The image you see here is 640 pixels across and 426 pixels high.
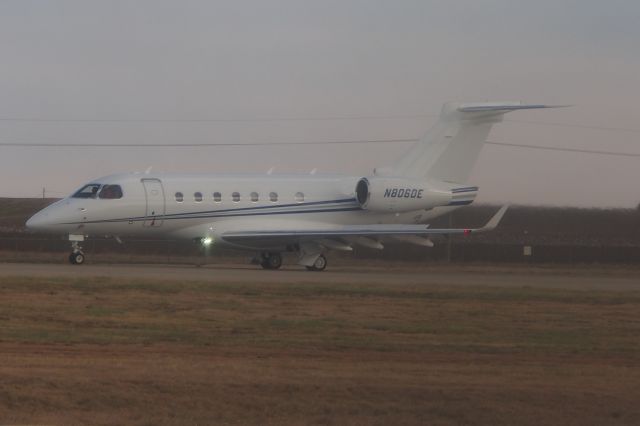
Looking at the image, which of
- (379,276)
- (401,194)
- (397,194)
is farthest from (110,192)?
(401,194)

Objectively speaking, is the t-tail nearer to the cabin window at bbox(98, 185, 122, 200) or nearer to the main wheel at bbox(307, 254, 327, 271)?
the main wheel at bbox(307, 254, 327, 271)

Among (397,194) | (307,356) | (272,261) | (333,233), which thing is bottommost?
(307,356)

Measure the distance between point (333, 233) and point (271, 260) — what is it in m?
3.26

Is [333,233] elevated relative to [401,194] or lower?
lower

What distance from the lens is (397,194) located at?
3578 cm

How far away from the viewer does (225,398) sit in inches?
450

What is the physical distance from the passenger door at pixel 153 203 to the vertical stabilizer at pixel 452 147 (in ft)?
A: 26.5

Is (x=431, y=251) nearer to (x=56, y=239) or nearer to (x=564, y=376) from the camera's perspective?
(x=56, y=239)

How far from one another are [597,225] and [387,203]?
14754mm

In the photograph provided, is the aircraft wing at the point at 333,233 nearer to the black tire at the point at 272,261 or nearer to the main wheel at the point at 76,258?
the black tire at the point at 272,261

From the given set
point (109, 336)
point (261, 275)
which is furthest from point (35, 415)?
point (261, 275)

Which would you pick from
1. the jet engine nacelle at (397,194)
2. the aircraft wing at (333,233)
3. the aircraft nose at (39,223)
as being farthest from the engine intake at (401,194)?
the aircraft nose at (39,223)

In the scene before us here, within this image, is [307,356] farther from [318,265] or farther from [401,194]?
[401,194]

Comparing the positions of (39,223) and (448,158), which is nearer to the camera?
(39,223)
